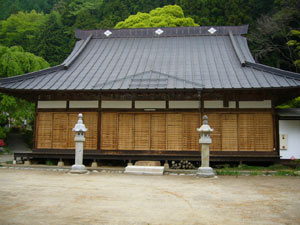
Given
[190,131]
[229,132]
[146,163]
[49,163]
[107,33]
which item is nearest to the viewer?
[146,163]

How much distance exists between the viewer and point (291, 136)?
12.6 metres

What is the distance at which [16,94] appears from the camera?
13.1 meters

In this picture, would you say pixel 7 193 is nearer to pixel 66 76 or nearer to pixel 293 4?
pixel 66 76

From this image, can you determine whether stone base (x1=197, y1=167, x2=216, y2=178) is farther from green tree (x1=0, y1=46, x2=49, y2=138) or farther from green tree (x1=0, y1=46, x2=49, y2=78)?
green tree (x1=0, y1=46, x2=49, y2=78)

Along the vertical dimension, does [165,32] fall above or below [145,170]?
above

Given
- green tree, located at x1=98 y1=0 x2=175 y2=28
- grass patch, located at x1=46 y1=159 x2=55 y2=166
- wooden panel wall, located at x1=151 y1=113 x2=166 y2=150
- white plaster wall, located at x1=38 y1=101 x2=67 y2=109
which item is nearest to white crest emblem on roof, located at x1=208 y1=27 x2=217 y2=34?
wooden panel wall, located at x1=151 y1=113 x2=166 y2=150

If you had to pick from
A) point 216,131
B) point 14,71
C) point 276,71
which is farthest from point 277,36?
point 14,71

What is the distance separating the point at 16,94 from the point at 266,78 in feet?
36.9

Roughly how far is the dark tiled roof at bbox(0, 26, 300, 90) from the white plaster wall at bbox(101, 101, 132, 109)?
3.07ft

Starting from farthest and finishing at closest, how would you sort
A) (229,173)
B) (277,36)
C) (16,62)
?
1. (277,36)
2. (16,62)
3. (229,173)

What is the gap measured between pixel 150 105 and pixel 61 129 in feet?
14.1

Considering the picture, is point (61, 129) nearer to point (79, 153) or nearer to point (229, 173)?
point (79, 153)

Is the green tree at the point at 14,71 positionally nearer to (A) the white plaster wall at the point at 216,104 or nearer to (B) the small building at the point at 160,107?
(B) the small building at the point at 160,107

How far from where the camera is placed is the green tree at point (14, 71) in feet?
66.3
